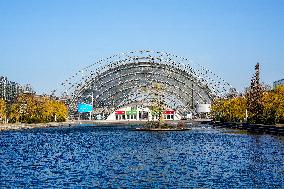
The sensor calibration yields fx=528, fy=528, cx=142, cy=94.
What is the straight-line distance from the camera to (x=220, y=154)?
5588 centimetres

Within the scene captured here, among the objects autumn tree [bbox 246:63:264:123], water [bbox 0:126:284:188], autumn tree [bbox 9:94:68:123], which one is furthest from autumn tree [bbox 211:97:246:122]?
water [bbox 0:126:284:188]

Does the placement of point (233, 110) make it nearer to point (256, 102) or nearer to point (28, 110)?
point (256, 102)

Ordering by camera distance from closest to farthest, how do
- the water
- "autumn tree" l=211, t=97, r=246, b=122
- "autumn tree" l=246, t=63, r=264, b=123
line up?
the water
"autumn tree" l=246, t=63, r=264, b=123
"autumn tree" l=211, t=97, r=246, b=122

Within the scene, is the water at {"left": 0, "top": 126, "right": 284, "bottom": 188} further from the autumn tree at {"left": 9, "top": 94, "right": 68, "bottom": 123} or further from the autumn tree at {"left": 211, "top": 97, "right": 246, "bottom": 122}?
the autumn tree at {"left": 9, "top": 94, "right": 68, "bottom": 123}

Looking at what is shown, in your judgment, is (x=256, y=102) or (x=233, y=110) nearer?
(x=256, y=102)

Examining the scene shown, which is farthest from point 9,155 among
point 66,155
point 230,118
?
point 230,118

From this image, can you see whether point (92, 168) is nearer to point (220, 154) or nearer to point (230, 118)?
point (220, 154)

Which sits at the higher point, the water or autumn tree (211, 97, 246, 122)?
autumn tree (211, 97, 246, 122)

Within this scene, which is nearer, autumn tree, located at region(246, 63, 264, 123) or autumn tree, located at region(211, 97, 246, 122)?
autumn tree, located at region(246, 63, 264, 123)

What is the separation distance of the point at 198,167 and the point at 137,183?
10.4 meters

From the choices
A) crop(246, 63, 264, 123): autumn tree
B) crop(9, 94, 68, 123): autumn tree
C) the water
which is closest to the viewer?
the water

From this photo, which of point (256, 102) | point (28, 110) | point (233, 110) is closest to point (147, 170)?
point (256, 102)

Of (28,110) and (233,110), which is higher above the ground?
(28,110)

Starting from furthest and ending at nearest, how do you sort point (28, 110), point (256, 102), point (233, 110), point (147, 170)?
point (28, 110), point (233, 110), point (256, 102), point (147, 170)
